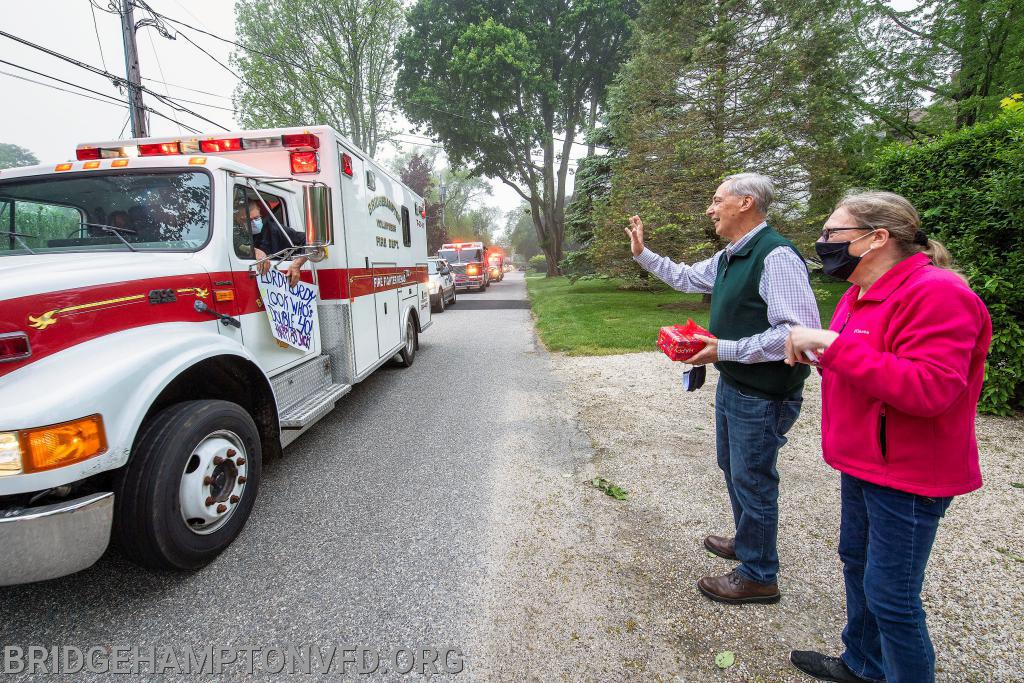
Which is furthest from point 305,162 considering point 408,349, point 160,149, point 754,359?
point 754,359

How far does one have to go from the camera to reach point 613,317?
12039 mm

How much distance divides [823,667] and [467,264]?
22.4 meters

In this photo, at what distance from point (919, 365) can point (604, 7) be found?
2580 centimetres

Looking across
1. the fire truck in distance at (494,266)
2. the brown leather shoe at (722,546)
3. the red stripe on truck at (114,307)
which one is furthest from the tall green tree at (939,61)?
the fire truck in distance at (494,266)

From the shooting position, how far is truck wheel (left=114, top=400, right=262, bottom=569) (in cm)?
236

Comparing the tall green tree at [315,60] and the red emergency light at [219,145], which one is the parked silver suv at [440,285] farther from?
the tall green tree at [315,60]

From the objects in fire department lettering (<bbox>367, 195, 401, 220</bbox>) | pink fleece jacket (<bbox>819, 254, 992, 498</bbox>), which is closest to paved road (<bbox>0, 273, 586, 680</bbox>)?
pink fleece jacket (<bbox>819, 254, 992, 498</bbox>)

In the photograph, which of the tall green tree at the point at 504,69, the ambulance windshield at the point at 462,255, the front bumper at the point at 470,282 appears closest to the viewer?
the tall green tree at the point at 504,69

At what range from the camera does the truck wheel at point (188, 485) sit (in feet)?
7.73

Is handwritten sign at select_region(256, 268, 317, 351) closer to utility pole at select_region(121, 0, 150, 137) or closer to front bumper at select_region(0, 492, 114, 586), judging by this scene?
front bumper at select_region(0, 492, 114, 586)

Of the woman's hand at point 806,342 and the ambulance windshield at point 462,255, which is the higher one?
the ambulance windshield at point 462,255

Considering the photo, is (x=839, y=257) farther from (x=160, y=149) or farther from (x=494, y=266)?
(x=494, y=266)

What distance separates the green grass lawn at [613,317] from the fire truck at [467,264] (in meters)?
6.16

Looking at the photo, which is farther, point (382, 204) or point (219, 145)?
point (382, 204)
